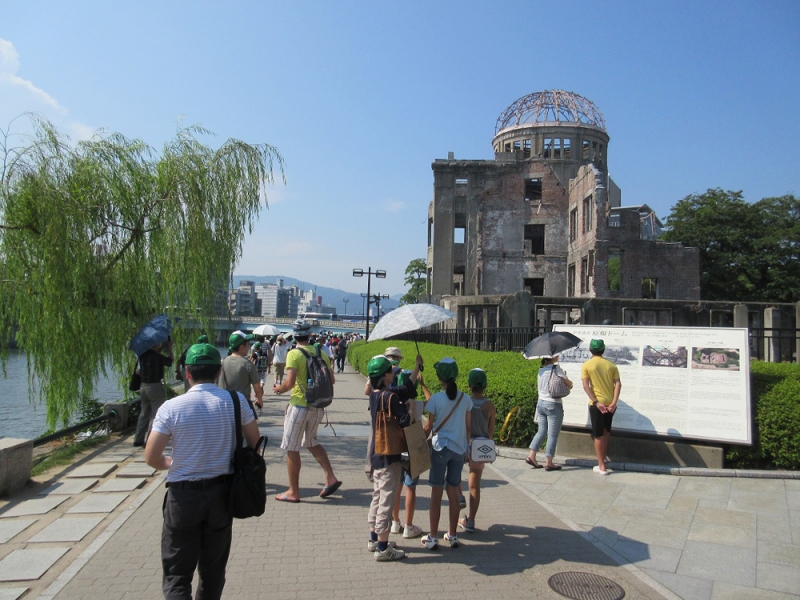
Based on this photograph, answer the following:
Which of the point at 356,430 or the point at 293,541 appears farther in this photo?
the point at 356,430

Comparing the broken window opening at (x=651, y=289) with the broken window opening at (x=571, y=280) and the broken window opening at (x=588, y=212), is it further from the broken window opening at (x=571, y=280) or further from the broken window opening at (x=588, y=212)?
the broken window opening at (x=588, y=212)

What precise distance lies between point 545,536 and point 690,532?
1420mm

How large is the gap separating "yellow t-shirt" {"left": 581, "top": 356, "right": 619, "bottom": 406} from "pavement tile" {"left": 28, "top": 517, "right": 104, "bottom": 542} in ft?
19.7

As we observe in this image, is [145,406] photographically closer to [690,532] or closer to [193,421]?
[193,421]

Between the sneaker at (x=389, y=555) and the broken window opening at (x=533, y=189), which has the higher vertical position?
the broken window opening at (x=533, y=189)

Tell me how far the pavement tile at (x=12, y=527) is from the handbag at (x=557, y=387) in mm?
6052

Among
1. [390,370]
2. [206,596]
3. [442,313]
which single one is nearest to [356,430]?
[442,313]

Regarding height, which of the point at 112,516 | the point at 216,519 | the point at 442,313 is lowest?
the point at 112,516

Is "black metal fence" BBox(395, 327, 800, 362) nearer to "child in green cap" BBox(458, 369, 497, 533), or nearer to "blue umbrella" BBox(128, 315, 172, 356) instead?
"child in green cap" BBox(458, 369, 497, 533)

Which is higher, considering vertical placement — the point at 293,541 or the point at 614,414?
the point at 614,414

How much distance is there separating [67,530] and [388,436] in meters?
3.26

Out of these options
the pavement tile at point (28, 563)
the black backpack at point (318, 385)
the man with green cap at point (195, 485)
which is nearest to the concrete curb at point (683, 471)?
the black backpack at point (318, 385)

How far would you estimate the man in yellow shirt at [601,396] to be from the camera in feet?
26.1

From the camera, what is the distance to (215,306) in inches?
478
